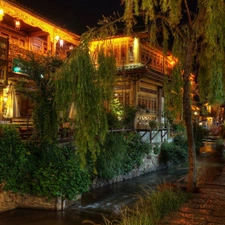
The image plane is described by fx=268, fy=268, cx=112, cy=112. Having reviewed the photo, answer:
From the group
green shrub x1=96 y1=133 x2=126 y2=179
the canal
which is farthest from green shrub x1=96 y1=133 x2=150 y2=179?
the canal

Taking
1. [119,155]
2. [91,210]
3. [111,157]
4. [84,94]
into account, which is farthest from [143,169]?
[84,94]

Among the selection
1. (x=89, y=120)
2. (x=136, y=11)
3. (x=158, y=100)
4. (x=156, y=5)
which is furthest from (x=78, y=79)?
(x=158, y=100)

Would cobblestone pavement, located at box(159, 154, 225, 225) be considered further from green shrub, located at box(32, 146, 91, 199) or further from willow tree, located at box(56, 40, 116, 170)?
green shrub, located at box(32, 146, 91, 199)

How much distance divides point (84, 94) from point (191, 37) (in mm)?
3515

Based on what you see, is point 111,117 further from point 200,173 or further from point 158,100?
point 158,100

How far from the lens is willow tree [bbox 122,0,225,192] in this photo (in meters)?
6.30

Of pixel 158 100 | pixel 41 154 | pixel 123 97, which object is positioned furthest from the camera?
pixel 158 100

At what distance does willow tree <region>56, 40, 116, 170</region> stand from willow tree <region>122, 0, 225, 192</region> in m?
1.91

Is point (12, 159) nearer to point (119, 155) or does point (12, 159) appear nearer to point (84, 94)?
point (84, 94)

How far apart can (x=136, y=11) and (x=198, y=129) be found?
1817 cm

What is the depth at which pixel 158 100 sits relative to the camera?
2050 cm

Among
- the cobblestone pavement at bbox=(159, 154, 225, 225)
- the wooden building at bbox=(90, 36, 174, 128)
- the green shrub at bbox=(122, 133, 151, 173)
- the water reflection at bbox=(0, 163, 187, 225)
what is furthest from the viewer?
the wooden building at bbox=(90, 36, 174, 128)

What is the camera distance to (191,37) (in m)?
7.21

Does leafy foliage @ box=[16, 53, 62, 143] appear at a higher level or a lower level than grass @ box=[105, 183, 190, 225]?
higher
